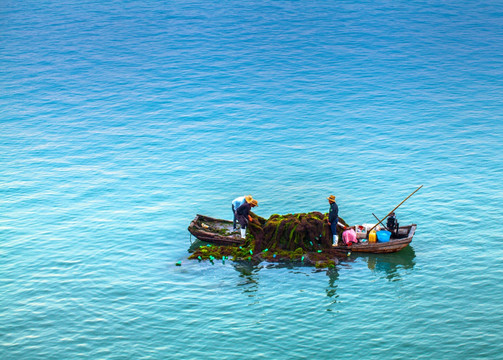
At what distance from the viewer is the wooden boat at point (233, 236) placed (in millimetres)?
21844

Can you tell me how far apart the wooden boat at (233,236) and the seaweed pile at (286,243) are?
1.26 feet

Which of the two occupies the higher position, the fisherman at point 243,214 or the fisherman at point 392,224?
the fisherman at point 243,214

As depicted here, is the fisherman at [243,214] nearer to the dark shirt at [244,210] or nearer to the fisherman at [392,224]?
the dark shirt at [244,210]

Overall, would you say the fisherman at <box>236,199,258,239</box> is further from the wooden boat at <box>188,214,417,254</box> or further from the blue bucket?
the blue bucket

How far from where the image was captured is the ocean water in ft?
60.3

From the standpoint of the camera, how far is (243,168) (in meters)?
32.4

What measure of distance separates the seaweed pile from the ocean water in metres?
0.62

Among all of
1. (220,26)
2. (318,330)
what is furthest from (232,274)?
(220,26)

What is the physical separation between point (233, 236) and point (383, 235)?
5.42 m

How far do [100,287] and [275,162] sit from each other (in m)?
14.2

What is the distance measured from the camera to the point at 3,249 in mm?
24172

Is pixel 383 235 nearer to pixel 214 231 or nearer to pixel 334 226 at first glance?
pixel 334 226

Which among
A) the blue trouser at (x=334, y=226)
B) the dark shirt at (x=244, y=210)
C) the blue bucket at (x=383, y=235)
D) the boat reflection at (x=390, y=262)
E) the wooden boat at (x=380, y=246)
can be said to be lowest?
the boat reflection at (x=390, y=262)

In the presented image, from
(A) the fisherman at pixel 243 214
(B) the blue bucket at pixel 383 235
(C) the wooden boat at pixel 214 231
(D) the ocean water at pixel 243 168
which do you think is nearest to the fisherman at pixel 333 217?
(D) the ocean water at pixel 243 168
